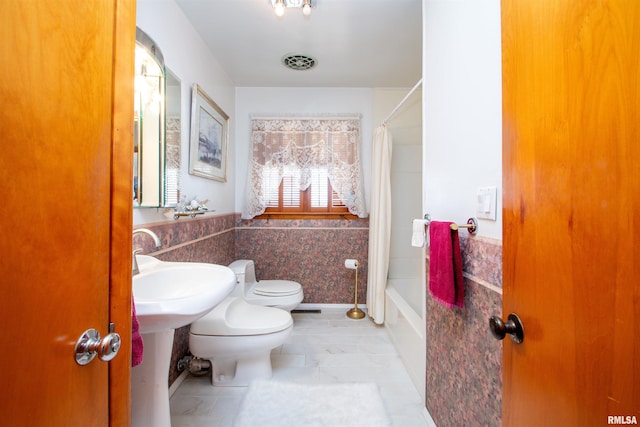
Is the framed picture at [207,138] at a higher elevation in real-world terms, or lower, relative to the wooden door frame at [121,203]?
higher

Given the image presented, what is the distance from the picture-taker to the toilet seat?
153 cm

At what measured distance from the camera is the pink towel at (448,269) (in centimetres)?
105

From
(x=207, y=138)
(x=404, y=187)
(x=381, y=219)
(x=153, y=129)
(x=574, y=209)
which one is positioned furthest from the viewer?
(x=404, y=187)

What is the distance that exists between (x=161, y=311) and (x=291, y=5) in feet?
6.14

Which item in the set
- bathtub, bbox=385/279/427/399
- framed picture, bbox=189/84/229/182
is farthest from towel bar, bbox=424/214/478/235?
framed picture, bbox=189/84/229/182

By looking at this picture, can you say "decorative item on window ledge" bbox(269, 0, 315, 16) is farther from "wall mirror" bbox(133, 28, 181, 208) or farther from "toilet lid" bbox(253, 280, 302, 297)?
"toilet lid" bbox(253, 280, 302, 297)

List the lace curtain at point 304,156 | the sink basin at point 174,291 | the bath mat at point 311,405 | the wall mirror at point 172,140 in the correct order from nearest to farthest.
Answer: the sink basin at point 174,291
the bath mat at point 311,405
the wall mirror at point 172,140
the lace curtain at point 304,156

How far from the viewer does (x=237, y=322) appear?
1.59 meters

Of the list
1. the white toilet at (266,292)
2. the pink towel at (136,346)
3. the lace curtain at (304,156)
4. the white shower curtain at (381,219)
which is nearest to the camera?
the pink towel at (136,346)

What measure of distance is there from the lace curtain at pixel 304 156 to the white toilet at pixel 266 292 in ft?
2.32

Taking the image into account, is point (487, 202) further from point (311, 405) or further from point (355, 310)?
point (355, 310)

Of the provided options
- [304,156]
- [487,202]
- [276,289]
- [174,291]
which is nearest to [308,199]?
[304,156]

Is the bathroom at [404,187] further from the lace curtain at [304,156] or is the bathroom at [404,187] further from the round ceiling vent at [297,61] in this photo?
the round ceiling vent at [297,61]

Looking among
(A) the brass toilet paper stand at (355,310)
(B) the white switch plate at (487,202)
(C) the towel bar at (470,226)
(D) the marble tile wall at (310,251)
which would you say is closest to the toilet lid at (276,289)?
(D) the marble tile wall at (310,251)
